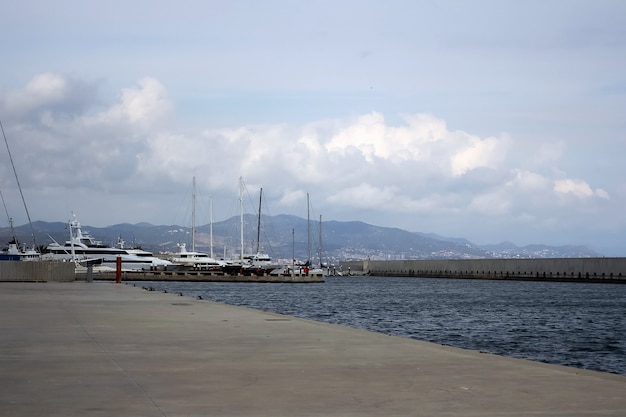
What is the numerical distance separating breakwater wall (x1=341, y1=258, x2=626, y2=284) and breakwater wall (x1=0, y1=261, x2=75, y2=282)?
2952 inches

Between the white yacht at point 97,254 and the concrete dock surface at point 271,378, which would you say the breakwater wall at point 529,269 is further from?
the concrete dock surface at point 271,378

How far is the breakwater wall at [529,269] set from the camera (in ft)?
417

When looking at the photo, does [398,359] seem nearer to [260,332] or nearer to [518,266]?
[260,332]

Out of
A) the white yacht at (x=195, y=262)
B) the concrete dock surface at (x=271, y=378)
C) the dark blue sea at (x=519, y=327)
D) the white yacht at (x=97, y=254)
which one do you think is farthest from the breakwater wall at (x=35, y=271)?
the white yacht at (x=195, y=262)

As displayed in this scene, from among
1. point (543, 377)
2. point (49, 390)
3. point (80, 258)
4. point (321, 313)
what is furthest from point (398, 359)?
point (80, 258)

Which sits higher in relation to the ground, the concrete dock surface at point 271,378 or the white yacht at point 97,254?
the white yacht at point 97,254

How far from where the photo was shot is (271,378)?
527 inches

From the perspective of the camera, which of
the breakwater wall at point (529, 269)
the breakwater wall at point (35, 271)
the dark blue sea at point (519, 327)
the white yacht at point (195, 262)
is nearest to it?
the dark blue sea at point (519, 327)

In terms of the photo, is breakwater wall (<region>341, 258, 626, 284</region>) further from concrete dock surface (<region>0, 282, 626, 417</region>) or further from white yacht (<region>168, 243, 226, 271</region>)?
concrete dock surface (<region>0, 282, 626, 417</region>)

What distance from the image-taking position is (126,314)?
95.3 feet

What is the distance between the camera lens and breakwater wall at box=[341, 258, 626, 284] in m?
Answer: 127

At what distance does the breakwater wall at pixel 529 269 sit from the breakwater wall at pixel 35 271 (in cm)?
7499

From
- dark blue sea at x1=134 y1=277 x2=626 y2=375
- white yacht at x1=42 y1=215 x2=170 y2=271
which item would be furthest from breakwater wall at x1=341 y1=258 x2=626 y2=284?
dark blue sea at x1=134 y1=277 x2=626 y2=375

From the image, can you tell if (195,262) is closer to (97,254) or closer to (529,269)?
(97,254)
